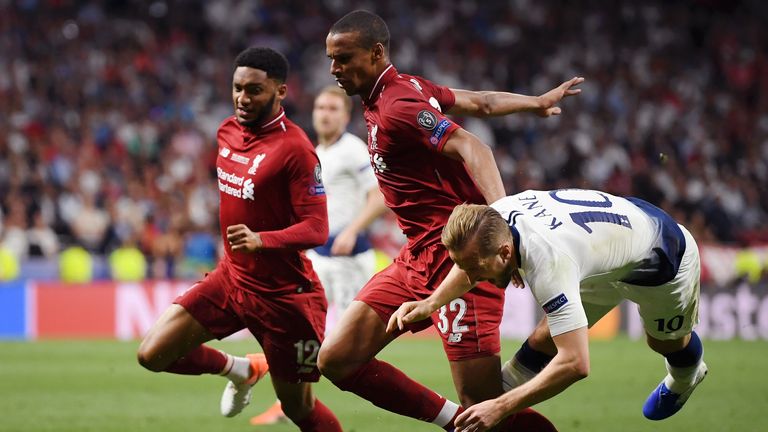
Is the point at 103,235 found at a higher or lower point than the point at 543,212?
lower

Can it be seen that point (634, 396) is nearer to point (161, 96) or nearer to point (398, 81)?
point (398, 81)

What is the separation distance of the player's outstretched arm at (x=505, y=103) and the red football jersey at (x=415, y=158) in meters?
0.11

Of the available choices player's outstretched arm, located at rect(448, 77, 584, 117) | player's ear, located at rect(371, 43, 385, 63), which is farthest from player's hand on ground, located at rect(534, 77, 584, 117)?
player's ear, located at rect(371, 43, 385, 63)

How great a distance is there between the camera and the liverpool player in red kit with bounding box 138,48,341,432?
6.31 m

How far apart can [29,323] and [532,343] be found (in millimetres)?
11189

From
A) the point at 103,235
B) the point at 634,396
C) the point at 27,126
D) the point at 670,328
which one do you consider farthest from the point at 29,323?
the point at 670,328

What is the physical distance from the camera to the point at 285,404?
639 centimetres

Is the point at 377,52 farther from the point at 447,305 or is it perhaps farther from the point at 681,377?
the point at 681,377

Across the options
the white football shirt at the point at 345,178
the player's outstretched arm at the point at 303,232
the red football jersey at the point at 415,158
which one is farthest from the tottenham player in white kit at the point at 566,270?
the white football shirt at the point at 345,178

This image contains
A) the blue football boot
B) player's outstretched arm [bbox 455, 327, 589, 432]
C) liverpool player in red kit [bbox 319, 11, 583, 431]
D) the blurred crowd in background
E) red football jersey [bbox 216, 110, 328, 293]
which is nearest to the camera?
player's outstretched arm [bbox 455, 327, 589, 432]

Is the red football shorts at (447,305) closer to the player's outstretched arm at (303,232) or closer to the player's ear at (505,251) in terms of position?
the player's outstretched arm at (303,232)

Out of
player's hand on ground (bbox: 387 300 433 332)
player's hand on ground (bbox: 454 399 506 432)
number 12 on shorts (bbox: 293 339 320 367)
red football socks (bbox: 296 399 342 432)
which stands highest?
player's hand on ground (bbox: 387 300 433 332)

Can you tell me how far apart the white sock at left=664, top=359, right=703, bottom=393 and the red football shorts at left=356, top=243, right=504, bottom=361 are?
128cm

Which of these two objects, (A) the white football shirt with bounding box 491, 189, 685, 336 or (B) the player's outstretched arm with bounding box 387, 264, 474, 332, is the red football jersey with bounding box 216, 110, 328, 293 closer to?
(B) the player's outstretched arm with bounding box 387, 264, 474, 332
